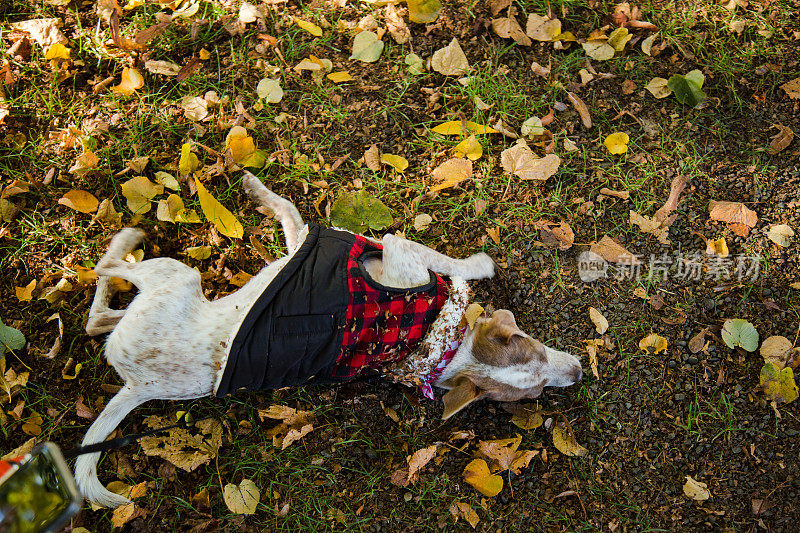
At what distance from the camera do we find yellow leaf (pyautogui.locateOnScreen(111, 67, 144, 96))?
13.3 ft

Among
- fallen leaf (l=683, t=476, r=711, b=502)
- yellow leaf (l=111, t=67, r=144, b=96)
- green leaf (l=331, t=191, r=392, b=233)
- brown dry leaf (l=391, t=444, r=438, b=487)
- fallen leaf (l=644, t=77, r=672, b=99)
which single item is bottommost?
fallen leaf (l=683, t=476, r=711, b=502)

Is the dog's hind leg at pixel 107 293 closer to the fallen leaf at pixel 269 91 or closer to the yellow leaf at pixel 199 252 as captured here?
the yellow leaf at pixel 199 252

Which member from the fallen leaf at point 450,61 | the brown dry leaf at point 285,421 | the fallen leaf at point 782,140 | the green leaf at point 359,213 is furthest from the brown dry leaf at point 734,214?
the brown dry leaf at point 285,421

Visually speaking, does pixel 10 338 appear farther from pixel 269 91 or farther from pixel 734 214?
pixel 734 214

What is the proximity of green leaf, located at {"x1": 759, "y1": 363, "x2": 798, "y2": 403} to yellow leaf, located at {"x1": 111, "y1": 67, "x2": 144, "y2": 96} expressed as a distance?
507 cm

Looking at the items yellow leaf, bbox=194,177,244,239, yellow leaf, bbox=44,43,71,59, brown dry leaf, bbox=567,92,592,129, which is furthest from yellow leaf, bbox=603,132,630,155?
→ yellow leaf, bbox=44,43,71,59

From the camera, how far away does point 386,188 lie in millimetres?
4078

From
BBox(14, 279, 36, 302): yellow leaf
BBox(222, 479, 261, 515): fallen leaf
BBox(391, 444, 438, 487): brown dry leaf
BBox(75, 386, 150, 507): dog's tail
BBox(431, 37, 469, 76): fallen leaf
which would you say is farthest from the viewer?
BBox(431, 37, 469, 76): fallen leaf

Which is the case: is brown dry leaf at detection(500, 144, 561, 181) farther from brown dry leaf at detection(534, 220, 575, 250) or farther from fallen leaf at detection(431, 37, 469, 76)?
fallen leaf at detection(431, 37, 469, 76)

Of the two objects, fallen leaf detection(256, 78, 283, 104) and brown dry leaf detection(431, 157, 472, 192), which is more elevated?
fallen leaf detection(256, 78, 283, 104)

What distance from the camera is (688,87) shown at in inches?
165

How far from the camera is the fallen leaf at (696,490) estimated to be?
3.49 metres

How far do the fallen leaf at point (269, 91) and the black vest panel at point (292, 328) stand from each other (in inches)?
69.2

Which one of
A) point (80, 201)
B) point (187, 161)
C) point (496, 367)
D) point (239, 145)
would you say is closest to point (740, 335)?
point (496, 367)
